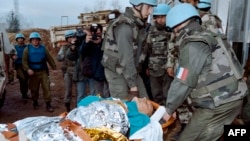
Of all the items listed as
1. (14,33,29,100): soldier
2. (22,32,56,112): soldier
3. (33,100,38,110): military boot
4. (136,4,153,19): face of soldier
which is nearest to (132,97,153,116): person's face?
(136,4,153,19): face of soldier

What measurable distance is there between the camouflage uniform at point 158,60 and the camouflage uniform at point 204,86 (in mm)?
2773

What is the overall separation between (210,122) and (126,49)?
4.38 feet

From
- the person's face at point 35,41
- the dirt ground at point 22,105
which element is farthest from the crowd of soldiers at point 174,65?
the dirt ground at point 22,105

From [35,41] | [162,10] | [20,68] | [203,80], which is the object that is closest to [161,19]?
[162,10]

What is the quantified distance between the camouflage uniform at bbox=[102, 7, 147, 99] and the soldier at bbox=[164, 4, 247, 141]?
867 mm

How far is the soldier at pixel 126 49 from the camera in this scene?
4.27m

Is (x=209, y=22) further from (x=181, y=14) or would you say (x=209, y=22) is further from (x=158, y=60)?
(x=158, y=60)

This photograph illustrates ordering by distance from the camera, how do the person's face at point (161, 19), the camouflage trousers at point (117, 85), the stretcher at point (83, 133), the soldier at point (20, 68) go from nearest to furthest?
the stretcher at point (83, 133) → the camouflage trousers at point (117, 85) → the person's face at point (161, 19) → the soldier at point (20, 68)

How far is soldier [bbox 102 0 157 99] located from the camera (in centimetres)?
427

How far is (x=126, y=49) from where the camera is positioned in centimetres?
423

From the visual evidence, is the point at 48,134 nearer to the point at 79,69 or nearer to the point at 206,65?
the point at 206,65

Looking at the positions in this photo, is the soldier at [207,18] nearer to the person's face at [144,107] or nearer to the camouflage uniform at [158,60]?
the camouflage uniform at [158,60]

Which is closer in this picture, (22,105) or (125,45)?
(125,45)

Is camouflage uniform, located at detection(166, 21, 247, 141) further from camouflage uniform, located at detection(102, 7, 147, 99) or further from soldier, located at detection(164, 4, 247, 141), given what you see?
camouflage uniform, located at detection(102, 7, 147, 99)
